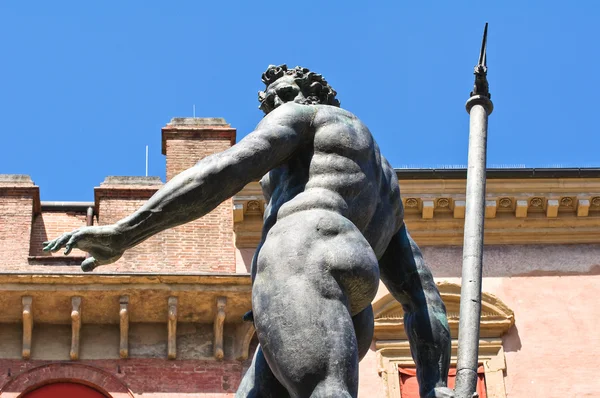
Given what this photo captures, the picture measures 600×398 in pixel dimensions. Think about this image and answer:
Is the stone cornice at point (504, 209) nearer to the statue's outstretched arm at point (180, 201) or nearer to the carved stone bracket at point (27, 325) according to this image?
the carved stone bracket at point (27, 325)

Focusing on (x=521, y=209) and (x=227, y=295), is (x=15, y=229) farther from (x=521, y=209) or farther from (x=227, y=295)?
(x=521, y=209)

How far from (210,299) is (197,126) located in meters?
3.86

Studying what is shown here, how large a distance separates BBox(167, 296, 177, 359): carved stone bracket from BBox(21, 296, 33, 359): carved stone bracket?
1861 mm

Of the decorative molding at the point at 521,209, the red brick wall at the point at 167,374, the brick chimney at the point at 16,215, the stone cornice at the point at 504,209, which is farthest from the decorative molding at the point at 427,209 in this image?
the brick chimney at the point at 16,215

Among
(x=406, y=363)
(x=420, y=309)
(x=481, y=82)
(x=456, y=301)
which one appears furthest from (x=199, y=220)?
(x=420, y=309)

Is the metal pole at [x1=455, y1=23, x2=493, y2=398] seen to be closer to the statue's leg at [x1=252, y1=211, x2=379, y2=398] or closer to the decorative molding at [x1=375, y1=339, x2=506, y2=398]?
the statue's leg at [x1=252, y1=211, x2=379, y2=398]

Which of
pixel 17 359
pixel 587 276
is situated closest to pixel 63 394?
pixel 17 359

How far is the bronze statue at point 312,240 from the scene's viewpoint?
8.10 metres

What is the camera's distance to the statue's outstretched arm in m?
8.30

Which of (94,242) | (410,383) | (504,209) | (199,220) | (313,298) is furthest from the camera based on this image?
(199,220)

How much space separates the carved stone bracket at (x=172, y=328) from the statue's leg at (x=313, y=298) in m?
18.5

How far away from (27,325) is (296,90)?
59.9ft

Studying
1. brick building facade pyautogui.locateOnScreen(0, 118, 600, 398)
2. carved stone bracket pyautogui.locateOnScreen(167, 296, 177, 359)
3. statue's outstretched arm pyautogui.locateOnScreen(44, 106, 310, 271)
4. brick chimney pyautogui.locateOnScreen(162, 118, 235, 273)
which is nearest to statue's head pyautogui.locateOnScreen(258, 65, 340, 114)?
statue's outstretched arm pyautogui.locateOnScreen(44, 106, 310, 271)

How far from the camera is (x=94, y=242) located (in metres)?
8.30
